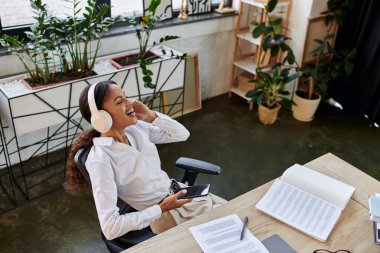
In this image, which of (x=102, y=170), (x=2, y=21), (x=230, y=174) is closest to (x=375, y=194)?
(x=102, y=170)

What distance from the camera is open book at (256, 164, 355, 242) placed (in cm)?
146

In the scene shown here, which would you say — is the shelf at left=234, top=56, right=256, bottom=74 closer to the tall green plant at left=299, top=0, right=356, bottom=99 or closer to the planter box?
the tall green plant at left=299, top=0, right=356, bottom=99

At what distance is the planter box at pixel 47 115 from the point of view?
7.43ft

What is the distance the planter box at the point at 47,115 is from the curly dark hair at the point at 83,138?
2.71 feet

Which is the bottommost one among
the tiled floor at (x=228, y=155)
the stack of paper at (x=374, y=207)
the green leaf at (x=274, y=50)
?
the tiled floor at (x=228, y=155)

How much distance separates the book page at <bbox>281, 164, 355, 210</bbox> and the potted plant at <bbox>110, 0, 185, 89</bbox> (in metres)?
1.28

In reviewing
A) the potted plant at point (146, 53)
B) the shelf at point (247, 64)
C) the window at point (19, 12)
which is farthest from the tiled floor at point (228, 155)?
the window at point (19, 12)

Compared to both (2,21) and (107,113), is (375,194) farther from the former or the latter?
(2,21)

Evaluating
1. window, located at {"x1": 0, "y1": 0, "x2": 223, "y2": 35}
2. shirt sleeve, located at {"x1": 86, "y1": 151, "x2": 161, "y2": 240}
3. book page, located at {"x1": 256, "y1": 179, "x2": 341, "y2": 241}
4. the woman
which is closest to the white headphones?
the woman

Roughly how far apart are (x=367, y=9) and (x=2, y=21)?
2939 millimetres

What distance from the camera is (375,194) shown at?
1.60 metres

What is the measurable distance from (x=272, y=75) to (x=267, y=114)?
0.35 m

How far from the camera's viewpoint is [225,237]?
1389mm

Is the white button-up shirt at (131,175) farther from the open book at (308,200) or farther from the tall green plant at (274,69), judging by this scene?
the tall green plant at (274,69)
